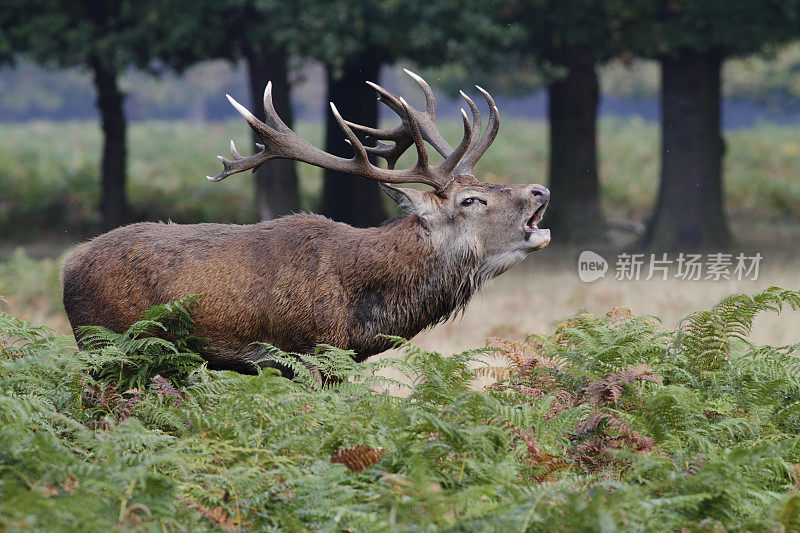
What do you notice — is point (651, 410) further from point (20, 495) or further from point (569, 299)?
point (569, 299)

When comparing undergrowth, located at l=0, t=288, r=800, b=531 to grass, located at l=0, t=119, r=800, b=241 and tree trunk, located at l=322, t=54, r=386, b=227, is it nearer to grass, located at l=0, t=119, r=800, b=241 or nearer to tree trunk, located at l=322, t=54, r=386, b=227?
tree trunk, located at l=322, t=54, r=386, b=227

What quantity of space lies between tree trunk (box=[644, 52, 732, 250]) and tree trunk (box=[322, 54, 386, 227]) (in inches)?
184

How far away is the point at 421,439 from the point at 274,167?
1162 centimetres

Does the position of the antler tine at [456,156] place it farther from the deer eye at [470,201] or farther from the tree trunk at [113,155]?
the tree trunk at [113,155]

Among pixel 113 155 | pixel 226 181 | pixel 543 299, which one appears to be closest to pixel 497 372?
pixel 543 299

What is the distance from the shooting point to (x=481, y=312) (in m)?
12.4

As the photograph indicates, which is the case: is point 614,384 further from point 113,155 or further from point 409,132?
point 113,155

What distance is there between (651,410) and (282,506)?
79.1 inches

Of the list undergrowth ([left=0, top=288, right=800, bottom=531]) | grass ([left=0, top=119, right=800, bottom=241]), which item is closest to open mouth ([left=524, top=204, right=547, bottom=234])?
undergrowth ([left=0, top=288, right=800, bottom=531])

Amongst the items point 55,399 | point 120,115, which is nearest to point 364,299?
point 55,399

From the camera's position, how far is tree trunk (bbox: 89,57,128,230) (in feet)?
59.4

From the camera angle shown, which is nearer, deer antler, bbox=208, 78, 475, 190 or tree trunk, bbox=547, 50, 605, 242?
deer antler, bbox=208, 78, 475, 190

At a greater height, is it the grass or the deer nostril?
the deer nostril

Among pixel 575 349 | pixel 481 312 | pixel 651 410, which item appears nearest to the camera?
pixel 651 410
